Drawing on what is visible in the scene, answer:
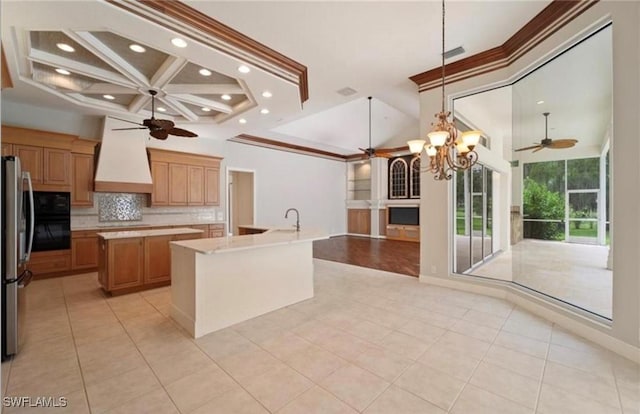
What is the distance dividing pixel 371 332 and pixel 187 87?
A: 4260mm

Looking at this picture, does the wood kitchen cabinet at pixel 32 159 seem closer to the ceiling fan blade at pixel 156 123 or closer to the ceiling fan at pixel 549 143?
the ceiling fan blade at pixel 156 123

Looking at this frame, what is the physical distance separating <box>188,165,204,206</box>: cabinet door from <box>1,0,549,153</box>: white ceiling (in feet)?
7.78

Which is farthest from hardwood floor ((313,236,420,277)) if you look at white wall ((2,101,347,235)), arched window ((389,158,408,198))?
arched window ((389,158,408,198))

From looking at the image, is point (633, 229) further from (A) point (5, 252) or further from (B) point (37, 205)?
(B) point (37, 205)

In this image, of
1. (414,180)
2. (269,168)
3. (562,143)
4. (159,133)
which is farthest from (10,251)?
(414,180)

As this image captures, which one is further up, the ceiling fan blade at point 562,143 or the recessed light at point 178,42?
the recessed light at point 178,42

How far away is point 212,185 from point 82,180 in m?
2.48

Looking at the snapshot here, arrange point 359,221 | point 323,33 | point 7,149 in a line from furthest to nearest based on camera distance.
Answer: point 359,221 → point 7,149 → point 323,33

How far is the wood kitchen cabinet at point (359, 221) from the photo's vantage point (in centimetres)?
1112

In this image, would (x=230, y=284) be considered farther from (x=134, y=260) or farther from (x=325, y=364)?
(x=134, y=260)

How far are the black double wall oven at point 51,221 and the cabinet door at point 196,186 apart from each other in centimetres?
216

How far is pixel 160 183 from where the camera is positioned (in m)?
6.24

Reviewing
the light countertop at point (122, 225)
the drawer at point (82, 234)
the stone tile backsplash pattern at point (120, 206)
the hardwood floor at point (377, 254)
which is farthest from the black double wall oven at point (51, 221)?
the hardwood floor at point (377, 254)

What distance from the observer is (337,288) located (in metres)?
4.48
